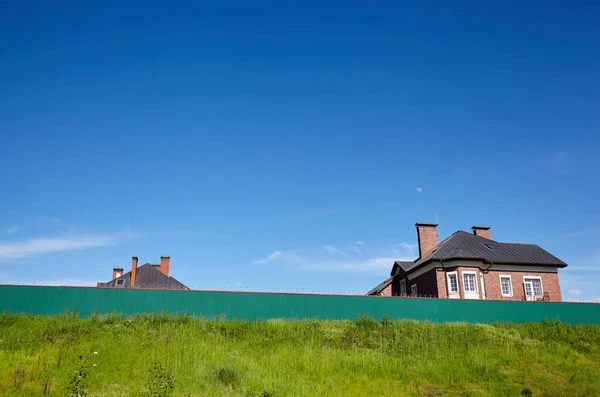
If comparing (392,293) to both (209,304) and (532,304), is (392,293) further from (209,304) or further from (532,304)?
(209,304)

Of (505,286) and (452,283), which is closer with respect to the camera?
(452,283)

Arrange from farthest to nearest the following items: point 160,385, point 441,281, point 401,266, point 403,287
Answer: point 403,287 → point 401,266 → point 441,281 → point 160,385

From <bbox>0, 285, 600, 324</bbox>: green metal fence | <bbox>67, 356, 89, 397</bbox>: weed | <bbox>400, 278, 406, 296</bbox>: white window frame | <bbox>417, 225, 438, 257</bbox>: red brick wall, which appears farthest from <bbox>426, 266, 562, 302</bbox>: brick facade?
<bbox>67, 356, 89, 397</bbox>: weed

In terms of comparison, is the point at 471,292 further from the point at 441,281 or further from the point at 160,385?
the point at 160,385

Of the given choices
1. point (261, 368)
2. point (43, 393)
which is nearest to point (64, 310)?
point (43, 393)

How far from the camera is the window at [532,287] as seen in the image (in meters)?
37.7

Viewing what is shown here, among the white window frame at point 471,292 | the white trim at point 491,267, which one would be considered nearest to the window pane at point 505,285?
the white trim at point 491,267

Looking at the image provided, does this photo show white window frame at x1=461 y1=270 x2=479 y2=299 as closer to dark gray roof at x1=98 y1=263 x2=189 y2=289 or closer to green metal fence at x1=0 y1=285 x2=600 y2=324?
green metal fence at x1=0 y1=285 x2=600 y2=324

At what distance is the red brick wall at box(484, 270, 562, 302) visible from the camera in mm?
36688

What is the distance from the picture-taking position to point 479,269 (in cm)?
3616

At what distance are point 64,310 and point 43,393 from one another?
8.83 metres

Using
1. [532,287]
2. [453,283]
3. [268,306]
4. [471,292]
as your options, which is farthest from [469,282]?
[268,306]

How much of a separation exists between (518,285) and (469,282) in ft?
15.1

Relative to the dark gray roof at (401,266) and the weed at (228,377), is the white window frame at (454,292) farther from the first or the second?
the weed at (228,377)
